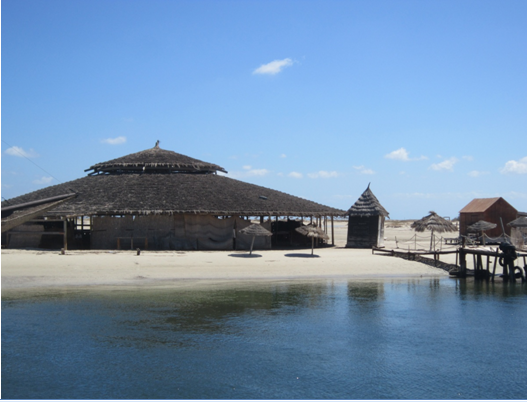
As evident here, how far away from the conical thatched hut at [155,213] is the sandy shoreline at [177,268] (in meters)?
1.94

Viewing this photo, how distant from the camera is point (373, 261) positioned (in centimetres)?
2586

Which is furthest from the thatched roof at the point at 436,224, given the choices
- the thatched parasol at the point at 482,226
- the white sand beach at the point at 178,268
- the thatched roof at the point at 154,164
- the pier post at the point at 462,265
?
the thatched roof at the point at 154,164

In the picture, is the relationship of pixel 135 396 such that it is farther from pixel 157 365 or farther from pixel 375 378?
pixel 375 378

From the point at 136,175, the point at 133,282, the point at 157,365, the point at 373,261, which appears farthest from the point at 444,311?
the point at 136,175

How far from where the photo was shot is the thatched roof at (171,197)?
28.0 meters

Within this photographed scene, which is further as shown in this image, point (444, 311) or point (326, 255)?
point (326, 255)

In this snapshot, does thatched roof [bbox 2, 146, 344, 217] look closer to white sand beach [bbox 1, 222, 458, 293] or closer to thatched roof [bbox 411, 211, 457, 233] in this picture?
white sand beach [bbox 1, 222, 458, 293]

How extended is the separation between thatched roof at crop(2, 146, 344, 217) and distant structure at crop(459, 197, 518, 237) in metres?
14.4

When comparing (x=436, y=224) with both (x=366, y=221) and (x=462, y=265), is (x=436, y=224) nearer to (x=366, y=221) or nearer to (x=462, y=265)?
(x=366, y=221)

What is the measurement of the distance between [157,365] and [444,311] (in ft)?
33.8

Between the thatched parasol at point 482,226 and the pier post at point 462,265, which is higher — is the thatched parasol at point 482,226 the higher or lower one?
the higher one

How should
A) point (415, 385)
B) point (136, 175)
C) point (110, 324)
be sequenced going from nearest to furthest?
1. point (415, 385)
2. point (110, 324)
3. point (136, 175)

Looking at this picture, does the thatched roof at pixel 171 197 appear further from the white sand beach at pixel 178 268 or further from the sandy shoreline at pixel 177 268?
the sandy shoreline at pixel 177 268

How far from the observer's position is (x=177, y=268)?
2294 centimetres
